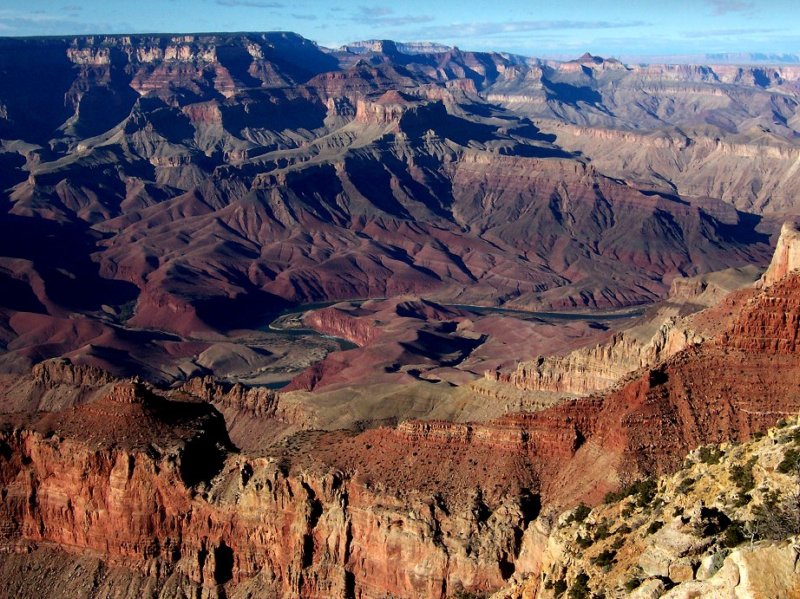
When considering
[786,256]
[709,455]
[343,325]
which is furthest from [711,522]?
[343,325]

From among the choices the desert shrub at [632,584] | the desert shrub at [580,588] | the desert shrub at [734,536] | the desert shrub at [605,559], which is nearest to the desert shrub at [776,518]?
the desert shrub at [734,536]

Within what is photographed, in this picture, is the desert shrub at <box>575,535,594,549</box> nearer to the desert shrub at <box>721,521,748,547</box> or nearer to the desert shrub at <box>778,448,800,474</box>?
the desert shrub at <box>778,448,800,474</box>

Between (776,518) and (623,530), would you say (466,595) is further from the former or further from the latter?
(776,518)

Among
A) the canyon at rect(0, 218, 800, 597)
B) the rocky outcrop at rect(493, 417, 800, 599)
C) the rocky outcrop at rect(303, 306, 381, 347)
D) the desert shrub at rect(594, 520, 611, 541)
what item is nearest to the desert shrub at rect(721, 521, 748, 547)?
the rocky outcrop at rect(493, 417, 800, 599)

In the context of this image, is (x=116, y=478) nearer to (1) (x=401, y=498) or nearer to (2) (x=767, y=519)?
(1) (x=401, y=498)

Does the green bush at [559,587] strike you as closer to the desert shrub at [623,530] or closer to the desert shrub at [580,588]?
the desert shrub at [580,588]

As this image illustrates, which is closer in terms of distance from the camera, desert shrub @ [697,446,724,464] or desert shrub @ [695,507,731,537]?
desert shrub @ [695,507,731,537]

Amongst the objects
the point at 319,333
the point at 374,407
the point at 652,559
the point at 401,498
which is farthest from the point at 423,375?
the point at 652,559
